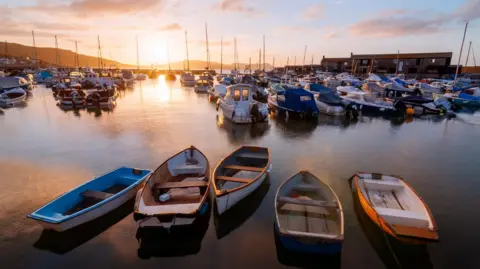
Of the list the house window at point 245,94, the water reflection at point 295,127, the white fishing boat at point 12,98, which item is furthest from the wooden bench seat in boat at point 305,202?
the white fishing boat at point 12,98

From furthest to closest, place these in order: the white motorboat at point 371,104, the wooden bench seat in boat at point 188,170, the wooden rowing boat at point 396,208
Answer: the white motorboat at point 371,104, the wooden bench seat in boat at point 188,170, the wooden rowing boat at point 396,208

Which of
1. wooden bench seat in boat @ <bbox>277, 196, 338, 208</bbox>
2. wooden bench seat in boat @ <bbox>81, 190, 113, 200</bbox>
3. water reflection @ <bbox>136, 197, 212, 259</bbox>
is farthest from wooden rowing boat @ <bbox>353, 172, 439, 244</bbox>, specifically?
wooden bench seat in boat @ <bbox>81, 190, 113, 200</bbox>

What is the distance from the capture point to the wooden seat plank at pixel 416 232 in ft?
23.2

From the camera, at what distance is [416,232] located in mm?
7305

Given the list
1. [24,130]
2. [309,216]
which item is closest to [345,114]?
[309,216]

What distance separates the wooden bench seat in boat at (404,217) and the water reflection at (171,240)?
5.77 metres

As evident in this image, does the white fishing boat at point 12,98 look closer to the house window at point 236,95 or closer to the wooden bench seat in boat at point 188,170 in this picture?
the house window at point 236,95

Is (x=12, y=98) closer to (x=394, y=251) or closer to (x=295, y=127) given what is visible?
(x=295, y=127)

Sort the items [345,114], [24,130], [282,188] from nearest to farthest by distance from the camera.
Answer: [282,188], [24,130], [345,114]

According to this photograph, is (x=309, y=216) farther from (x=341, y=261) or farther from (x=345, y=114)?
(x=345, y=114)

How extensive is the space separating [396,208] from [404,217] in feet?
3.93

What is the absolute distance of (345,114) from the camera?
93.6 feet

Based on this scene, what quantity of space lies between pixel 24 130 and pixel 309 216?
910 inches

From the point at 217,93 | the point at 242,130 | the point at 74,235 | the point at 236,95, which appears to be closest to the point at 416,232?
the point at 74,235
